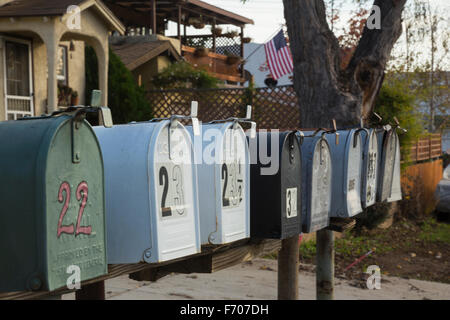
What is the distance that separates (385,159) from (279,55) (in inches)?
380

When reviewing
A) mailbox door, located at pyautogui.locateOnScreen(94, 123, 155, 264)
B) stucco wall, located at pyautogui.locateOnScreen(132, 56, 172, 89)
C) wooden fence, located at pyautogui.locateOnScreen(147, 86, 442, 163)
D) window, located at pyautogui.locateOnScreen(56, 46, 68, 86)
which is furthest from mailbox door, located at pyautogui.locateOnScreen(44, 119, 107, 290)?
stucco wall, located at pyautogui.locateOnScreen(132, 56, 172, 89)

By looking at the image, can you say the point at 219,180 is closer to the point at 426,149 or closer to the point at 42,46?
the point at 42,46

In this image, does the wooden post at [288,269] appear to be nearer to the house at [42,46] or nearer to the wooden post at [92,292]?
the wooden post at [92,292]

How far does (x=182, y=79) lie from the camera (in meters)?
13.7

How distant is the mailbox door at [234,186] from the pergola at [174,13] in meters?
13.5

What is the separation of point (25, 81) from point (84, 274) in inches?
324

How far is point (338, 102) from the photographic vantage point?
251 inches

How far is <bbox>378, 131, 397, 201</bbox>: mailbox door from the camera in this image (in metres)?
3.35

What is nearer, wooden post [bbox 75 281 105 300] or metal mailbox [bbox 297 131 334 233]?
wooden post [bbox 75 281 105 300]

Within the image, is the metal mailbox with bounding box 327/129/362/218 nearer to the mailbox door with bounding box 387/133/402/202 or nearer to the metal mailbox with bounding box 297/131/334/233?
the metal mailbox with bounding box 297/131/334/233

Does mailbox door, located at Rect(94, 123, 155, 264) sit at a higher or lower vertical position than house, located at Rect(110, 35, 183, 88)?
lower

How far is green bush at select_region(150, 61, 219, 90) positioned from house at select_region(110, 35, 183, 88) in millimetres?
380

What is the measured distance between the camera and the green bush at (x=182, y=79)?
44.9 ft

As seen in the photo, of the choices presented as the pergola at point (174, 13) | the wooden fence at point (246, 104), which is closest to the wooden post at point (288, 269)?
the wooden fence at point (246, 104)
